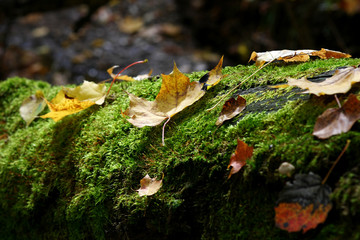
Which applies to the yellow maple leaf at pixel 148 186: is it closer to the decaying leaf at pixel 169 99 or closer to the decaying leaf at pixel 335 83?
the decaying leaf at pixel 169 99

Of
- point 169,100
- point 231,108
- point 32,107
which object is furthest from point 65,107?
point 231,108

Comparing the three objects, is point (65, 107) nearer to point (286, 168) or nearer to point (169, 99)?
point (169, 99)

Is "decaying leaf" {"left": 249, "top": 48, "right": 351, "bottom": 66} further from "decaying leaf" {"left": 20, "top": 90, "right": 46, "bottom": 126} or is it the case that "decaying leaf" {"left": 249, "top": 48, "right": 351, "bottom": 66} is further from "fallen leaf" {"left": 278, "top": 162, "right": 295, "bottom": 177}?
"decaying leaf" {"left": 20, "top": 90, "right": 46, "bottom": 126}

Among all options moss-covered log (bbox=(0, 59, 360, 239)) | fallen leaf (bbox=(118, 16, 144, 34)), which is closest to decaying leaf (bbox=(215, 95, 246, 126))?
moss-covered log (bbox=(0, 59, 360, 239))

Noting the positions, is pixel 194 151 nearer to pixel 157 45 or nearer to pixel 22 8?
pixel 22 8

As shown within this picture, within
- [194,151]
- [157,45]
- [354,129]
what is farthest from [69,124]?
[157,45]
